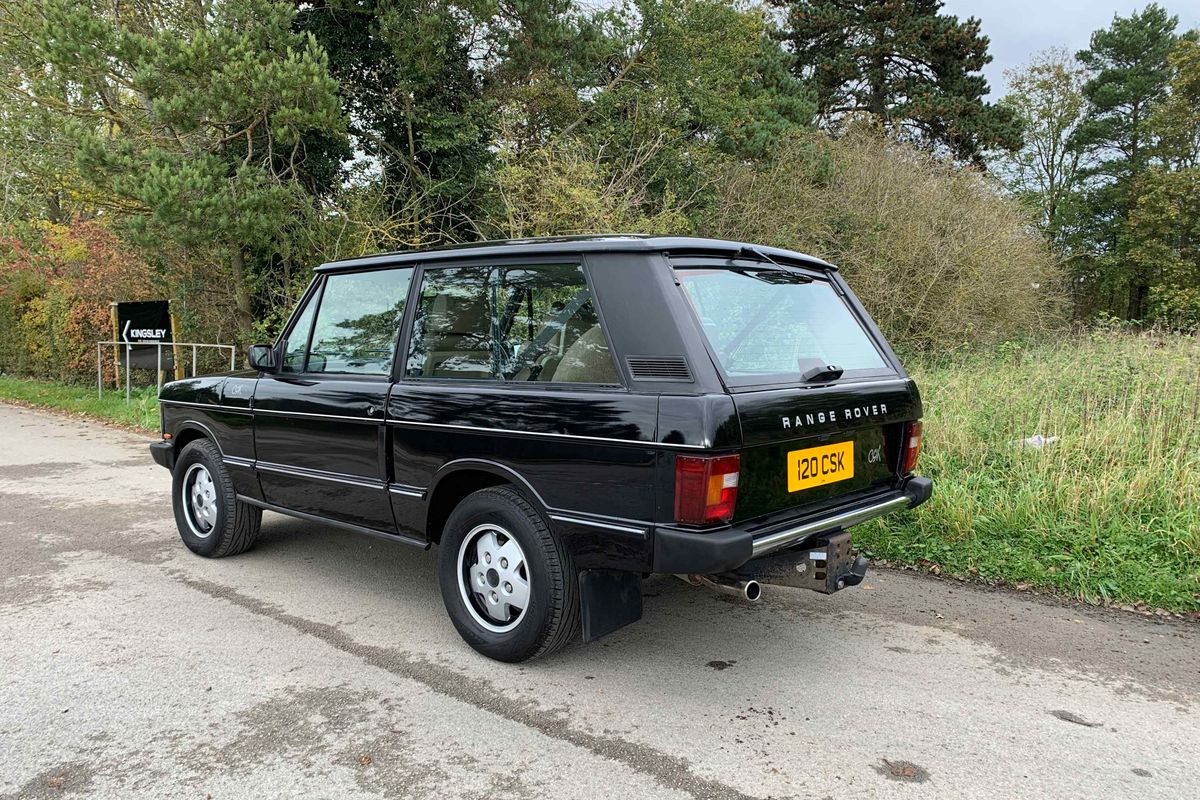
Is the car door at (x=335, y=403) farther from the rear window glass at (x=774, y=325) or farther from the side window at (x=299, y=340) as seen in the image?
the rear window glass at (x=774, y=325)

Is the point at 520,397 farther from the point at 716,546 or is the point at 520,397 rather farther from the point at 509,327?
the point at 716,546

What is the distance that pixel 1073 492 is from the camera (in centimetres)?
516

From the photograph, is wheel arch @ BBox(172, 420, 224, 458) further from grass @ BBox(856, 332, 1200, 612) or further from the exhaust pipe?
grass @ BBox(856, 332, 1200, 612)

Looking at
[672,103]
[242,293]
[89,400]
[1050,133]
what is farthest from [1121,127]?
[89,400]

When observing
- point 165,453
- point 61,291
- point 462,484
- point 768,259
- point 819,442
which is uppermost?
point 61,291

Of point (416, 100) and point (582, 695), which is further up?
point (416, 100)

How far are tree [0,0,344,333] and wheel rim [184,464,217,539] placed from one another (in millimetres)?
6770

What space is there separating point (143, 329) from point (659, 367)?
13.4 metres

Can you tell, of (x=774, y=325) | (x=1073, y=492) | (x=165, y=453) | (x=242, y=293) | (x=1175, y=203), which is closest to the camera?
(x=774, y=325)

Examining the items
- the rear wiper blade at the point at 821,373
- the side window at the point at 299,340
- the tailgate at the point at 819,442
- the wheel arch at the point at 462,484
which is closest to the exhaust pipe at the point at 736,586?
the tailgate at the point at 819,442

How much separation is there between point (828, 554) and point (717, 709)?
787mm

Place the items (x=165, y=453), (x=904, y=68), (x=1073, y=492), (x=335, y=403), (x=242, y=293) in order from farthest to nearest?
(x=904, y=68) → (x=242, y=293) → (x=165, y=453) → (x=1073, y=492) → (x=335, y=403)

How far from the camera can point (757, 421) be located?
3.03m

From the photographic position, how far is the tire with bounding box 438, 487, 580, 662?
10.9ft
